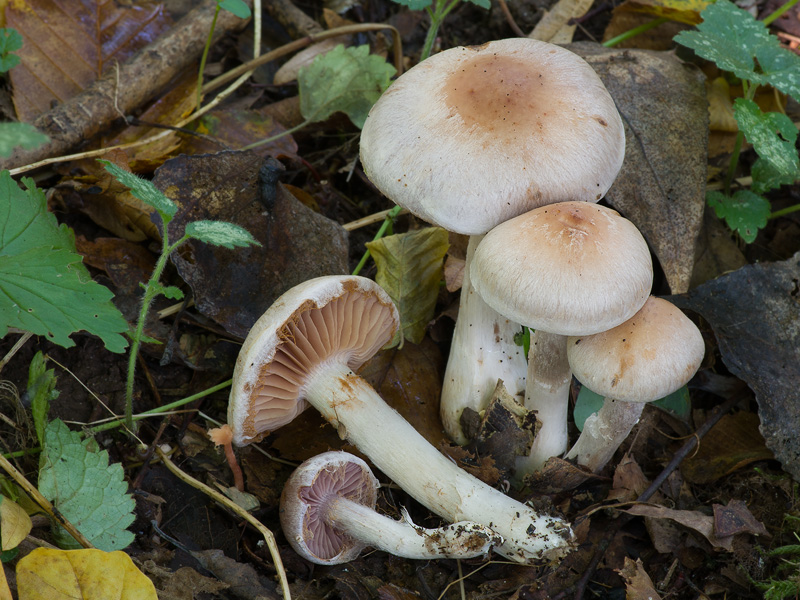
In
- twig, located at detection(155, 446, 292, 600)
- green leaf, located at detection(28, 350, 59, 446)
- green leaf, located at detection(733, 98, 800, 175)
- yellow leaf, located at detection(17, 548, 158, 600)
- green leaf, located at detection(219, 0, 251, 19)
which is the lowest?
twig, located at detection(155, 446, 292, 600)

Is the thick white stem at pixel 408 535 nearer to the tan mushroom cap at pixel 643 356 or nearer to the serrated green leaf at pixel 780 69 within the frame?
the tan mushroom cap at pixel 643 356

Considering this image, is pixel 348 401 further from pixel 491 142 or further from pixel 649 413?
pixel 649 413

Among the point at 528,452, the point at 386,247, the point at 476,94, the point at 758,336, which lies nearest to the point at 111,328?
the point at 386,247

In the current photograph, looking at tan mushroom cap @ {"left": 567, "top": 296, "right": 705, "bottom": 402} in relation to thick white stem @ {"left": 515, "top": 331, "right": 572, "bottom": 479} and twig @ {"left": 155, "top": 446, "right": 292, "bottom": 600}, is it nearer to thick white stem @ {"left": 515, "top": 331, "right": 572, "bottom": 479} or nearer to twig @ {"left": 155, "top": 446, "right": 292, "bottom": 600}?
thick white stem @ {"left": 515, "top": 331, "right": 572, "bottom": 479}

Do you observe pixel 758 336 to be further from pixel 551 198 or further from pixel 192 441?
pixel 192 441

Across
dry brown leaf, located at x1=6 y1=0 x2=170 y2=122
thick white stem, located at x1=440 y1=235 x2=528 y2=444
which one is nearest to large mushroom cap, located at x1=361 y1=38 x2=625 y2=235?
thick white stem, located at x1=440 y1=235 x2=528 y2=444

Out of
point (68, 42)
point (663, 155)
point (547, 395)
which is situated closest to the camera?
point (547, 395)

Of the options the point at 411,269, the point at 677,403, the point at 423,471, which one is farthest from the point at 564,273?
the point at 677,403
